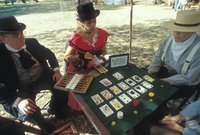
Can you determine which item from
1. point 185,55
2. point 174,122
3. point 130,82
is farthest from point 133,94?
point 185,55

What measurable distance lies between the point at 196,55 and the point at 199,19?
0.50 meters

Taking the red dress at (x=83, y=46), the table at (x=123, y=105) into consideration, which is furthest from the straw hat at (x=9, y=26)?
the table at (x=123, y=105)

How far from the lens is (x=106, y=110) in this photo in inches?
74.0

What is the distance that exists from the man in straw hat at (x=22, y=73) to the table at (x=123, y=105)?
30.9 inches

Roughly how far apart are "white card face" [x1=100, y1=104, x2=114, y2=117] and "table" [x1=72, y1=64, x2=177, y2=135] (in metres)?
0.02

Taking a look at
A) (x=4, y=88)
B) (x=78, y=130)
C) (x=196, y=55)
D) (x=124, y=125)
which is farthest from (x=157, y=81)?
(x=4, y=88)

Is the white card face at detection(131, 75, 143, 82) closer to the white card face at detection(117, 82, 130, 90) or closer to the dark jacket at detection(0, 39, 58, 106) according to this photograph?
the white card face at detection(117, 82, 130, 90)

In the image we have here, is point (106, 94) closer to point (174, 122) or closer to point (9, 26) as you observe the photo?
point (174, 122)

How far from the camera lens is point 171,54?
286cm

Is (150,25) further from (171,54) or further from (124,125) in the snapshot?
(124,125)

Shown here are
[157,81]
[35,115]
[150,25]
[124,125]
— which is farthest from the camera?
[150,25]

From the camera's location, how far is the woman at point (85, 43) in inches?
116

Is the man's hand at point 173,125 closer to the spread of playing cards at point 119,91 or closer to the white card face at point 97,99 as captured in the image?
the spread of playing cards at point 119,91

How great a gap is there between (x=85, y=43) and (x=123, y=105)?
4.85 feet
